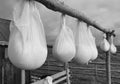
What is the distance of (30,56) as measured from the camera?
0.67 metres

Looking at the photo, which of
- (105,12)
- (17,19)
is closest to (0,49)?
(105,12)

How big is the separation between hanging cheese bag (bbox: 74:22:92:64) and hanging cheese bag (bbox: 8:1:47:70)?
0.40 metres

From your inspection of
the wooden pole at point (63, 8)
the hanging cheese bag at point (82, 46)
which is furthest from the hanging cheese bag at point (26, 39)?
the hanging cheese bag at point (82, 46)

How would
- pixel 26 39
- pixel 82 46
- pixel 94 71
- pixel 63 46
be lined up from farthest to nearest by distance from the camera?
pixel 94 71 < pixel 82 46 < pixel 63 46 < pixel 26 39

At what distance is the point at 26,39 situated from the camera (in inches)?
26.2

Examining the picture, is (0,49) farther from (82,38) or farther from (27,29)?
(27,29)

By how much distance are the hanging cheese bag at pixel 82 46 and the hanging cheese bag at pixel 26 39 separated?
15.7 inches

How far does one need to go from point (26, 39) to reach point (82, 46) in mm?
513

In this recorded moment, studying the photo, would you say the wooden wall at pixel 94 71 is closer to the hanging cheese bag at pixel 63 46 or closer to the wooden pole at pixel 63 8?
the wooden pole at pixel 63 8

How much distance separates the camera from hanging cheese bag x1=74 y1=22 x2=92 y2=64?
3.53 feet

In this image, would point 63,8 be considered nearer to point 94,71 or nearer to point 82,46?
point 82,46

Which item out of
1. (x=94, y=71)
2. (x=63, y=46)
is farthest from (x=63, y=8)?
(x=94, y=71)

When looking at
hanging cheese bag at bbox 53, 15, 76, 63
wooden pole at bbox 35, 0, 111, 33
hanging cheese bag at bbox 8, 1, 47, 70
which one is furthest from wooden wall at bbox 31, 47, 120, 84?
hanging cheese bag at bbox 8, 1, 47, 70

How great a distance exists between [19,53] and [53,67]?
165 inches
